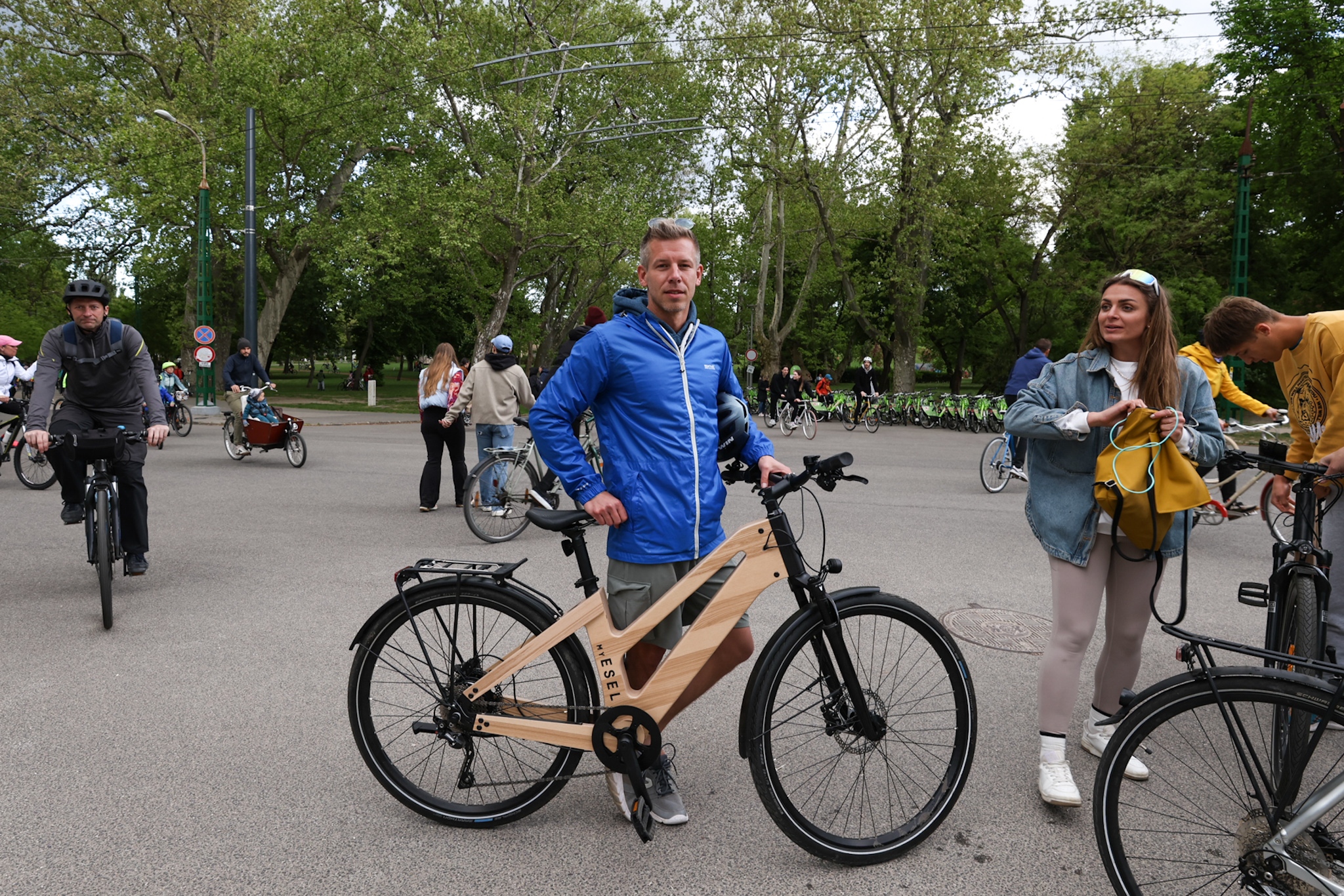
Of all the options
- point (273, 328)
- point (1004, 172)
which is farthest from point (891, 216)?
point (273, 328)

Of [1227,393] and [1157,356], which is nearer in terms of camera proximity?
[1157,356]

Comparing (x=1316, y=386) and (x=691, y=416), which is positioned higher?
(x=1316, y=386)

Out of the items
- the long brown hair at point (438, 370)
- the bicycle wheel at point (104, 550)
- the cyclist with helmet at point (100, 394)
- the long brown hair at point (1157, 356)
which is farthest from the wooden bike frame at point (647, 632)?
the long brown hair at point (438, 370)

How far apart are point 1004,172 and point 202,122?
88.9 feet

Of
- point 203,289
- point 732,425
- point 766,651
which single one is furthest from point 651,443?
point 203,289

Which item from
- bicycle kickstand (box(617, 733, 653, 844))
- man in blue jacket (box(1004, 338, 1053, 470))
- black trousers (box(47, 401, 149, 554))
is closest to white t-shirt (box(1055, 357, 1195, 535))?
bicycle kickstand (box(617, 733, 653, 844))

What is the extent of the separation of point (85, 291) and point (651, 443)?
4460mm

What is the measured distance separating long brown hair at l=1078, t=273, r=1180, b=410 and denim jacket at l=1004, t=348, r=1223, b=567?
10 centimetres

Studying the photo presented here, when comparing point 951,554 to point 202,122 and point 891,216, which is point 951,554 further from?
point 202,122

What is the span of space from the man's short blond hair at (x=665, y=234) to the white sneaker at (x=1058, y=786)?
2.08 metres

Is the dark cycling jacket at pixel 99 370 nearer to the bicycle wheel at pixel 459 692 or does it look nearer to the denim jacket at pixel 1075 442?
the bicycle wheel at pixel 459 692

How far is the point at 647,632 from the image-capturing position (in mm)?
2902

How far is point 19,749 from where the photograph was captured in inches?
143

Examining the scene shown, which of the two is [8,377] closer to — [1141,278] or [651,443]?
[651,443]
